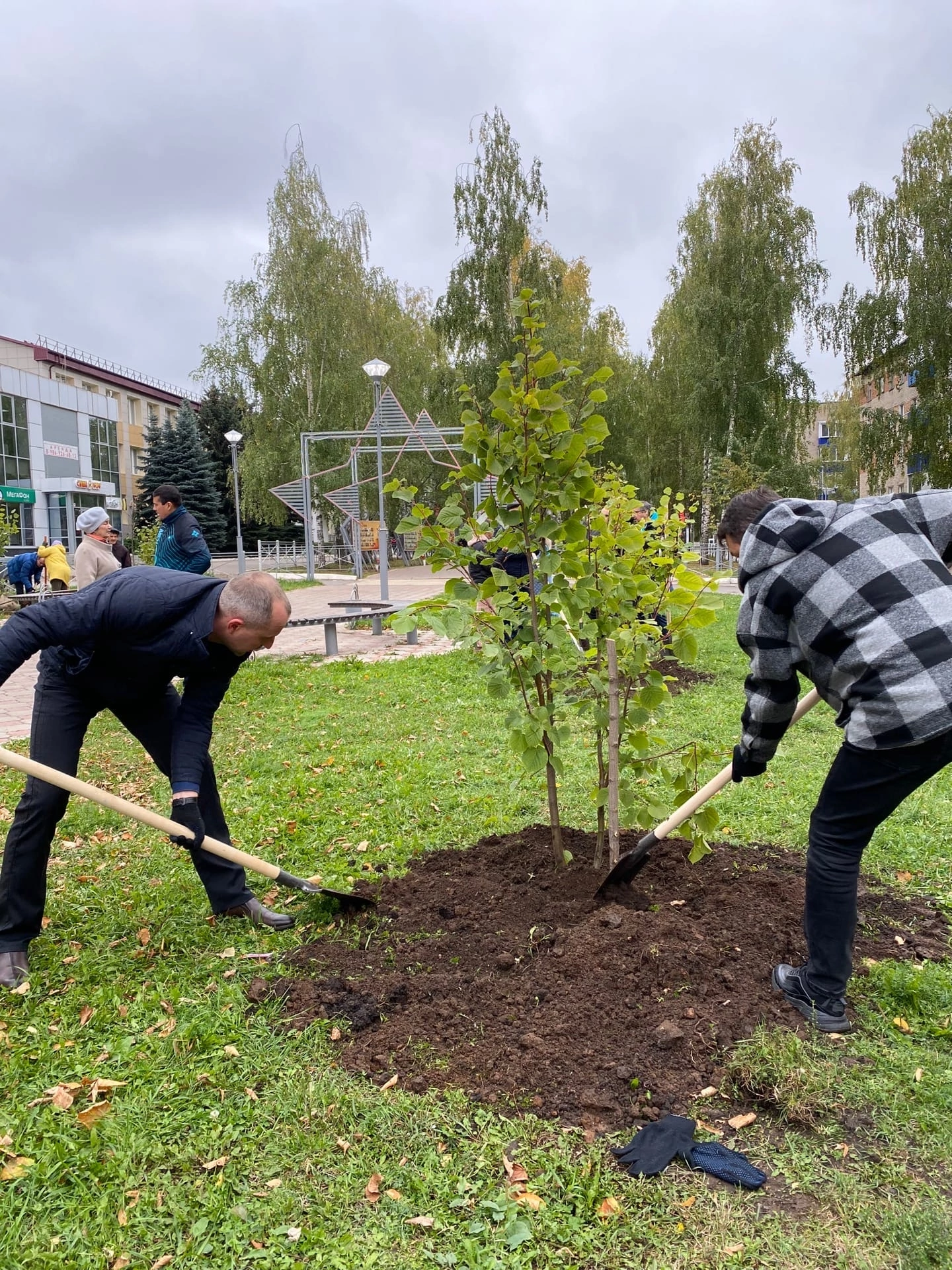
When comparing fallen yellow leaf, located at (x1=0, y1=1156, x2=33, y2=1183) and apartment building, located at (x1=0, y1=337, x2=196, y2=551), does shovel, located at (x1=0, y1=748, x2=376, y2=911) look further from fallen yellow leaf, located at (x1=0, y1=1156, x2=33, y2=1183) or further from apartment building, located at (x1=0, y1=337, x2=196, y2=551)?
apartment building, located at (x1=0, y1=337, x2=196, y2=551)

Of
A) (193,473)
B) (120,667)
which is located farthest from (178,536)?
(193,473)

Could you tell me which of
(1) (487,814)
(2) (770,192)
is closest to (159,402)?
(2) (770,192)

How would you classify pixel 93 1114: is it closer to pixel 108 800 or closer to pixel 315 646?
pixel 108 800

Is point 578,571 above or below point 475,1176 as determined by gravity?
above

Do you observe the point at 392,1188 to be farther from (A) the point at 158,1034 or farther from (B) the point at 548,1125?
(A) the point at 158,1034

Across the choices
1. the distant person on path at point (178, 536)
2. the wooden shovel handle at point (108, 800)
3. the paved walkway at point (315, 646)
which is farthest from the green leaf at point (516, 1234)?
the distant person on path at point (178, 536)

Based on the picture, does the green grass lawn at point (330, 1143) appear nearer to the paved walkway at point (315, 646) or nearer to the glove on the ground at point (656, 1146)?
the glove on the ground at point (656, 1146)

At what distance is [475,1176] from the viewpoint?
210 cm

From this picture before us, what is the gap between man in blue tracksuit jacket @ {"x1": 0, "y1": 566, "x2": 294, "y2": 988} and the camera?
2953 millimetres

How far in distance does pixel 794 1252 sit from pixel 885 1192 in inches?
12.2

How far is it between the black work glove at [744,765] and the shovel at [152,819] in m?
1.56

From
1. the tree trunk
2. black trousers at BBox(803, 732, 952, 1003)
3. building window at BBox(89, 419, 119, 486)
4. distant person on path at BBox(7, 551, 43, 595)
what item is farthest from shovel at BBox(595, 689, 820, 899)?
building window at BBox(89, 419, 119, 486)

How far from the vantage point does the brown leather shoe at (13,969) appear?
3.08 metres

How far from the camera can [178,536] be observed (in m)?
7.19
